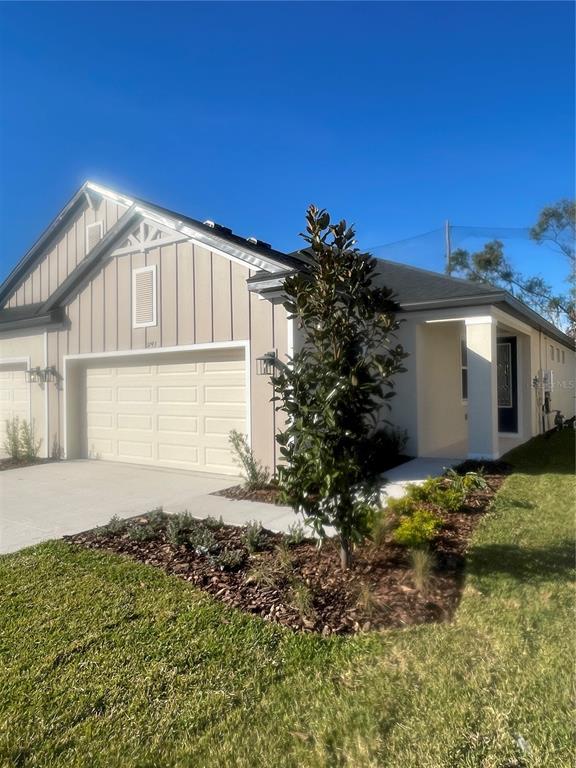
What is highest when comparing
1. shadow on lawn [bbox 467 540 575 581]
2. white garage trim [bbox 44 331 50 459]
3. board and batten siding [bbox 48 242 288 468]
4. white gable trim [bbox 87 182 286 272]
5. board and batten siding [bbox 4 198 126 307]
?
board and batten siding [bbox 4 198 126 307]

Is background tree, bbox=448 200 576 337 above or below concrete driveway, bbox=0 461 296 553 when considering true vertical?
above

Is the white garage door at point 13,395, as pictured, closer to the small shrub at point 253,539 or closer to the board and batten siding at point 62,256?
the board and batten siding at point 62,256

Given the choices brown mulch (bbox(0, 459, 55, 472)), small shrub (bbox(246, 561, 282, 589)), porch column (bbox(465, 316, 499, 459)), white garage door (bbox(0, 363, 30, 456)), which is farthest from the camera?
white garage door (bbox(0, 363, 30, 456))

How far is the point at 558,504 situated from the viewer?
578cm

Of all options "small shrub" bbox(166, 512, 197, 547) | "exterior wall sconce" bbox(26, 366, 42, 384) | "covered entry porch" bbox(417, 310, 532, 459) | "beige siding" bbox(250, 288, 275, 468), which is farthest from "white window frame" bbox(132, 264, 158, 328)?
"covered entry porch" bbox(417, 310, 532, 459)

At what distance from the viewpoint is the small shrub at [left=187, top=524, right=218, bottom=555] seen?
4.37m

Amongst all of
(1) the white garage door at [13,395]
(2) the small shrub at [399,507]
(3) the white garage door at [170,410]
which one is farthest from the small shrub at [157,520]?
(1) the white garage door at [13,395]

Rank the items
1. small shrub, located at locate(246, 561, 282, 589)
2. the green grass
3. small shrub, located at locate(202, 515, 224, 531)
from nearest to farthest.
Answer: the green grass → small shrub, located at locate(246, 561, 282, 589) → small shrub, located at locate(202, 515, 224, 531)

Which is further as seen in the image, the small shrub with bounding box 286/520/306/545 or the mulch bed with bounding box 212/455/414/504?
the mulch bed with bounding box 212/455/414/504

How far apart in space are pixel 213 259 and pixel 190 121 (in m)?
2.68

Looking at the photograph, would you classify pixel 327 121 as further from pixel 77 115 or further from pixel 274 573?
pixel 274 573

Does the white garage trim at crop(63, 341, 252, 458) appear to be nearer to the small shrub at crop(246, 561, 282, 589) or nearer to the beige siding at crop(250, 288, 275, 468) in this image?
the beige siding at crop(250, 288, 275, 468)

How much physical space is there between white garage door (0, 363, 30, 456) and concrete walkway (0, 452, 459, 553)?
2.88 meters

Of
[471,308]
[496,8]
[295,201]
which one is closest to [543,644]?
[471,308]
